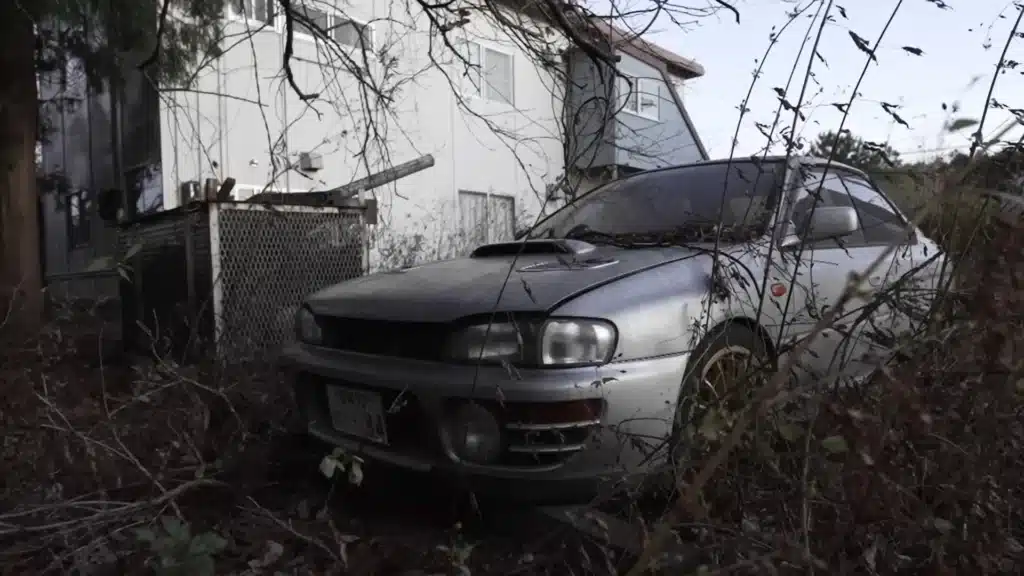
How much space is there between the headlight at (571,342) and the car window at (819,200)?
3.27ft

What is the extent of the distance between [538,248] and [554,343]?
960mm

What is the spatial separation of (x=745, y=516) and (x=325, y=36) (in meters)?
3.80

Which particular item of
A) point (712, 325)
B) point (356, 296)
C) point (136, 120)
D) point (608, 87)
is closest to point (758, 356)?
point (712, 325)

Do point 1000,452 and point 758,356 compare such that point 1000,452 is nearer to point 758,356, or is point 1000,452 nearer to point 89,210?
point 758,356

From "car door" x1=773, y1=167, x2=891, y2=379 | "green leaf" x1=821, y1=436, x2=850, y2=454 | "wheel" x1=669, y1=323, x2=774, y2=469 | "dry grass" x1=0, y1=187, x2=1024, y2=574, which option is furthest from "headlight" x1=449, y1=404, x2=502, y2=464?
"car door" x1=773, y1=167, x2=891, y2=379

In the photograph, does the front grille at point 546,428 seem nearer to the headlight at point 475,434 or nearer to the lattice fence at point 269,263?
the headlight at point 475,434

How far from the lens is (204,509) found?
9.32 ft

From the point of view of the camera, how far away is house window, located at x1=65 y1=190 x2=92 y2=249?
10.3 m

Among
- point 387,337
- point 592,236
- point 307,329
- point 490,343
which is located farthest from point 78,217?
point 490,343

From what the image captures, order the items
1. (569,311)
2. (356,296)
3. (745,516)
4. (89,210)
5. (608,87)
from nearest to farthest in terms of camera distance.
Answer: (745,516) → (569,311) → (356,296) → (608,87) → (89,210)

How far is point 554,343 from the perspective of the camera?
7.54ft

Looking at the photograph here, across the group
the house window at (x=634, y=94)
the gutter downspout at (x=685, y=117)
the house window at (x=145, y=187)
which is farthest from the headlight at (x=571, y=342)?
the house window at (x=145, y=187)

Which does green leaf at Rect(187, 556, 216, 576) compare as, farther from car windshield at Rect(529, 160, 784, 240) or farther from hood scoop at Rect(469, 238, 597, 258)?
car windshield at Rect(529, 160, 784, 240)

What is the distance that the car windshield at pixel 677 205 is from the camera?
123 inches
